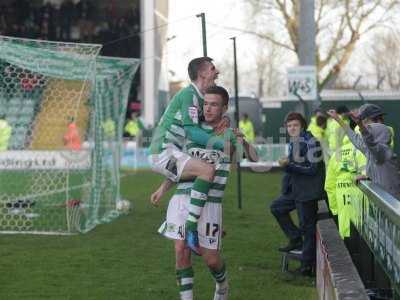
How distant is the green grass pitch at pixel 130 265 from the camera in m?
9.26

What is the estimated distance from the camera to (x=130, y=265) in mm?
11023

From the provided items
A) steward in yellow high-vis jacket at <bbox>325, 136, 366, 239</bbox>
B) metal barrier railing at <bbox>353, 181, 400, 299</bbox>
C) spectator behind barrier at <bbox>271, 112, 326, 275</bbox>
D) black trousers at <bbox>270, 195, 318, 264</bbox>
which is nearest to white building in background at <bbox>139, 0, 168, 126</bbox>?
black trousers at <bbox>270, 195, 318, 264</bbox>

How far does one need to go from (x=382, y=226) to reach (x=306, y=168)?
11.5ft

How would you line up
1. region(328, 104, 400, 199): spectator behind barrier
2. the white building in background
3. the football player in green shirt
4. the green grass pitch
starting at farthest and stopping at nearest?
the white building in background → the green grass pitch → region(328, 104, 400, 199): spectator behind barrier → the football player in green shirt

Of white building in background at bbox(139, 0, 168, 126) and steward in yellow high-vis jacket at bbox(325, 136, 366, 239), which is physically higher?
white building in background at bbox(139, 0, 168, 126)

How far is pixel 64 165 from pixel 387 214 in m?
12.7

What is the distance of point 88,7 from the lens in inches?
2201

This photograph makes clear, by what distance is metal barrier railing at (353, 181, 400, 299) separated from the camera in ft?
18.9

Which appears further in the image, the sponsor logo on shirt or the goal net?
the goal net

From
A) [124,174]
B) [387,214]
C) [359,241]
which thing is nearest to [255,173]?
[124,174]

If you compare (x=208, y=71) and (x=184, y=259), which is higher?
(x=208, y=71)

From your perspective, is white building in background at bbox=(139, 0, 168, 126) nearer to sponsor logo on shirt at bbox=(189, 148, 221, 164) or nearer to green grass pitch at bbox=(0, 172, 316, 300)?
green grass pitch at bbox=(0, 172, 316, 300)

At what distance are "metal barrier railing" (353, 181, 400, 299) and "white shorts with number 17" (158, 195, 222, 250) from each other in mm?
1220

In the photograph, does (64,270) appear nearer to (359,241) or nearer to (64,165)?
(359,241)
